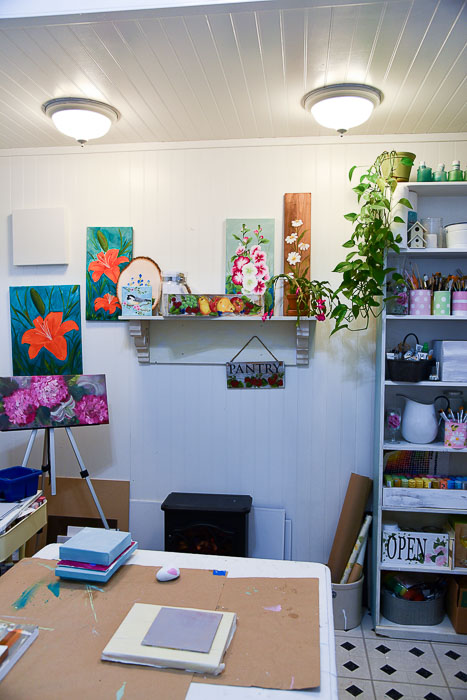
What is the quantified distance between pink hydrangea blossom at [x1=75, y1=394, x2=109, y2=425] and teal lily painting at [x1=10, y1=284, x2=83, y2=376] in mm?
369

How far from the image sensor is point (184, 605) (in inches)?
59.4

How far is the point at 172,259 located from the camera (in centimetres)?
311

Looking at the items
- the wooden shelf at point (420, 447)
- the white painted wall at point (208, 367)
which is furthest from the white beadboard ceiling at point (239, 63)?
the wooden shelf at point (420, 447)

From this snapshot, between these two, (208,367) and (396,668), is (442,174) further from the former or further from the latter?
(396,668)

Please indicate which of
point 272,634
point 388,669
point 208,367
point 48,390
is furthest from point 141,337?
point 388,669

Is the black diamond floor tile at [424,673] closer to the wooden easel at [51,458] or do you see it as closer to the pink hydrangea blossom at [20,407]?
the wooden easel at [51,458]

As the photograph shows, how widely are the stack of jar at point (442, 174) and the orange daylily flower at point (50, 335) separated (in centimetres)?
213

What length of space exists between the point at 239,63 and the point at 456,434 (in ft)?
6.67

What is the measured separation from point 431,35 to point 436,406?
A: 183cm

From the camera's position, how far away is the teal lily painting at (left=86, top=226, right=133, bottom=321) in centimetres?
312

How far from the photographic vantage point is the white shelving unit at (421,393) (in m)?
2.69

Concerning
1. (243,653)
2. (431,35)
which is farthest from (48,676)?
(431,35)

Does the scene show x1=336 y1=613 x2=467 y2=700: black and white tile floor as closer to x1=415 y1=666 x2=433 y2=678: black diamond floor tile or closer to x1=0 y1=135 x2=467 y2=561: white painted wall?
x1=415 y1=666 x2=433 y2=678: black diamond floor tile

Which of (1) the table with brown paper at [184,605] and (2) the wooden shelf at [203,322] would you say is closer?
(1) the table with brown paper at [184,605]
